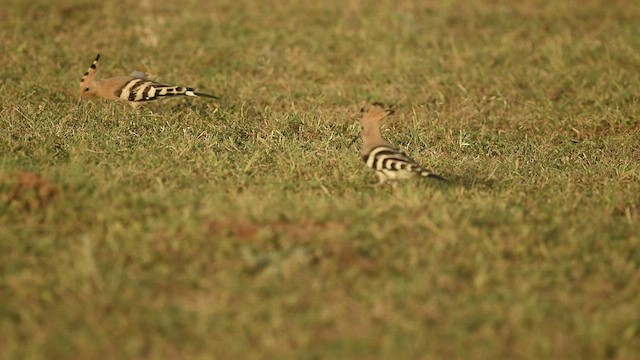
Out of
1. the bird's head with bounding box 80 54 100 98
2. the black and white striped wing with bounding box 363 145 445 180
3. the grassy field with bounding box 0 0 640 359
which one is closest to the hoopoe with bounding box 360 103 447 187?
the black and white striped wing with bounding box 363 145 445 180

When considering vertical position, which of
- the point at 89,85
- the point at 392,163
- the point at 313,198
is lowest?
the point at 313,198

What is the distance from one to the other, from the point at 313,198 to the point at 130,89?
9.62ft

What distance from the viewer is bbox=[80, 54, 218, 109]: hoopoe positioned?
309 inches

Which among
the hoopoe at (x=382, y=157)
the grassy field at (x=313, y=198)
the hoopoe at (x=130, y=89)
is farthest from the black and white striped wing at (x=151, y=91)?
the hoopoe at (x=382, y=157)

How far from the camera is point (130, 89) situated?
7.95 m

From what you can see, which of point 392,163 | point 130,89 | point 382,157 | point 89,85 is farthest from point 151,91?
point 392,163

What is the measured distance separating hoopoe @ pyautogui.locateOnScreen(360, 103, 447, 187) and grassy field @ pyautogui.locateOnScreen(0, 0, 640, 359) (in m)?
0.11

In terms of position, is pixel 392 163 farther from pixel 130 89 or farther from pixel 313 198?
pixel 130 89

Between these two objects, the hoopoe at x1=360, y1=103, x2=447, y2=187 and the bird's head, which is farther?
the bird's head

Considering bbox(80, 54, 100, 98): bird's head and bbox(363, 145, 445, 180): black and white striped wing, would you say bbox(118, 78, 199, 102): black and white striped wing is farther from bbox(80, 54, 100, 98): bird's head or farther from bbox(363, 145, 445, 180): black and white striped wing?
bbox(363, 145, 445, 180): black and white striped wing

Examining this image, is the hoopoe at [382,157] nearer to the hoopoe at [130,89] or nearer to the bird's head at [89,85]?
the hoopoe at [130,89]

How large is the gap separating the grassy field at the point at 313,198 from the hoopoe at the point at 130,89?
13cm

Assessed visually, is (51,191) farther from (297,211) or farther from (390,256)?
(390,256)

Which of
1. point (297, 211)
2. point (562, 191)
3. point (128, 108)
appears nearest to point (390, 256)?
point (297, 211)
